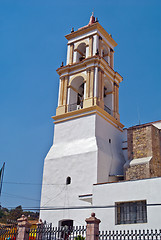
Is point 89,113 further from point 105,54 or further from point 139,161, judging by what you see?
point 105,54

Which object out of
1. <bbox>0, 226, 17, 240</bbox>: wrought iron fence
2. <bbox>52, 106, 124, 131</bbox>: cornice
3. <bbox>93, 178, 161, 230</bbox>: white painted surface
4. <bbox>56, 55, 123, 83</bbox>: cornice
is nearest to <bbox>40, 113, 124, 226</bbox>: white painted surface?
<bbox>52, 106, 124, 131</bbox>: cornice

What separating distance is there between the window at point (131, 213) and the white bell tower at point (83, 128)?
2.20 metres

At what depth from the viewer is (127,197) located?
53.4ft

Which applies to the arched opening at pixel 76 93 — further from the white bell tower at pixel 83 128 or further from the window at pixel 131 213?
the window at pixel 131 213

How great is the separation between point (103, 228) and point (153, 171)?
516 centimetres

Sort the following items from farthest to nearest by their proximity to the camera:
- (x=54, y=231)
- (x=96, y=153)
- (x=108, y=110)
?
(x=108, y=110)
(x=96, y=153)
(x=54, y=231)

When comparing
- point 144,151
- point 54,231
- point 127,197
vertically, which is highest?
point 144,151

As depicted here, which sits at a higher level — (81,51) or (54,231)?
(81,51)

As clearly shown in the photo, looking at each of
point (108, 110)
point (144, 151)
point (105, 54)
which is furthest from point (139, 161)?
point (105, 54)

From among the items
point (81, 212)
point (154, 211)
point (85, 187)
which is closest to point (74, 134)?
point (85, 187)

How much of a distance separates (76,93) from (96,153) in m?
6.63

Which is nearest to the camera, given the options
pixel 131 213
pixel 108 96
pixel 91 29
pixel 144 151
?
pixel 131 213

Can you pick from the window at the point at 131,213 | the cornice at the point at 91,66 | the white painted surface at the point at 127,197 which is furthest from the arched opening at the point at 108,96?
the window at the point at 131,213

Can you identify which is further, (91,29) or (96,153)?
(91,29)
